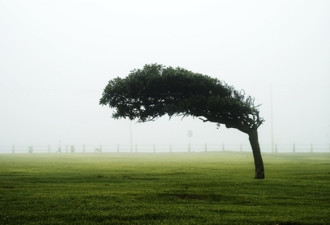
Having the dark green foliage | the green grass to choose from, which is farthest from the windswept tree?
the green grass

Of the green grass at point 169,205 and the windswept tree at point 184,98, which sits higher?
the windswept tree at point 184,98

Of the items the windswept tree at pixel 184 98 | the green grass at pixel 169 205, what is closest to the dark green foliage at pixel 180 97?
the windswept tree at pixel 184 98

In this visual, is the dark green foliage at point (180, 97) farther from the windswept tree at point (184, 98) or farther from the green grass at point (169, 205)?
the green grass at point (169, 205)

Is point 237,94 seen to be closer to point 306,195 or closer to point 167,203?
point 306,195

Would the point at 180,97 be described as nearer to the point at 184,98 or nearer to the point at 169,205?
the point at 184,98

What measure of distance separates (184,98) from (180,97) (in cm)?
38

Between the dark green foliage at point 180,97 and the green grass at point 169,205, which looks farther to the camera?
the dark green foliage at point 180,97

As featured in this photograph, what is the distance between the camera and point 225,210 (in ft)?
44.0

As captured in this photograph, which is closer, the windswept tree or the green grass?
the green grass

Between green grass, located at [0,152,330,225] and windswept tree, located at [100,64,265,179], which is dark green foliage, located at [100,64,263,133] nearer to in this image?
windswept tree, located at [100,64,265,179]

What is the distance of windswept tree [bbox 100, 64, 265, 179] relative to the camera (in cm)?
2650

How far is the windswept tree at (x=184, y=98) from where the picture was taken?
2650 cm

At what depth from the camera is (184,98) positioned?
2762 centimetres

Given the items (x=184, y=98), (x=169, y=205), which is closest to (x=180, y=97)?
(x=184, y=98)
